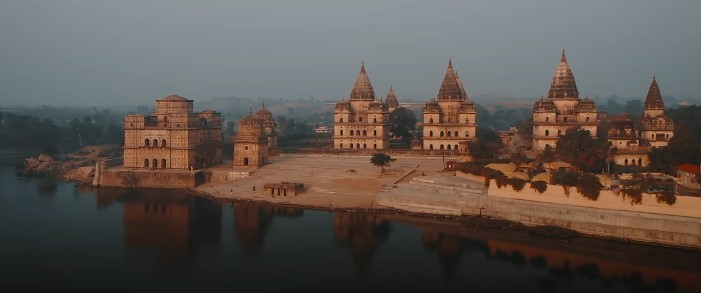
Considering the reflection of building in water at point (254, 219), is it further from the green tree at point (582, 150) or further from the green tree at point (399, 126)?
the green tree at point (399, 126)

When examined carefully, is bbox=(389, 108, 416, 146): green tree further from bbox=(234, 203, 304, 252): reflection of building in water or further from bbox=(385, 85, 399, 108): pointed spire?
bbox=(234, 203, 304, 252): reflection of building in water

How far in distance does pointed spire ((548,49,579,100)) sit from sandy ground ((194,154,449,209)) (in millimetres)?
9197

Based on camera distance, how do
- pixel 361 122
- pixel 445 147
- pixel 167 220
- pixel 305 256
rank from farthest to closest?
1. pixel 361 122
2. pixel 445 147
3. pixel 167 220
4. pixel 305 256

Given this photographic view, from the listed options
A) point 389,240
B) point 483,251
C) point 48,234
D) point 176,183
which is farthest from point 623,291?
point 176,183

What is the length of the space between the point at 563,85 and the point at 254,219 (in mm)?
24822

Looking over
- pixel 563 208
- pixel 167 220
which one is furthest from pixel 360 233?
pixel 167 220

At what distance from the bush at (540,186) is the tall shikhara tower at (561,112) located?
52.8 feet

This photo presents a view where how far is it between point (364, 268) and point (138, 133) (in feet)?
79.9

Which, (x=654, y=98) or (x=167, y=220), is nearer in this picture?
(x=167, y=220)

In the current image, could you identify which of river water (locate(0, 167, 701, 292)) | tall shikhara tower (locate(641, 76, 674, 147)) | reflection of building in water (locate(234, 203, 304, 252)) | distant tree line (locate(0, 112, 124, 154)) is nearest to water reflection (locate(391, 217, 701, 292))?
river water (locate(0, 167, 701, 292))

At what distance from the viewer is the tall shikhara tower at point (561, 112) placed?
42.3 meters

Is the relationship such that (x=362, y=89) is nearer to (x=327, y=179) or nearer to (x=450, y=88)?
(x=450, y=88)

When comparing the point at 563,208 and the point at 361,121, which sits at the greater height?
the point at 361,121

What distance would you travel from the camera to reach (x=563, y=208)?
26016 millimetres
